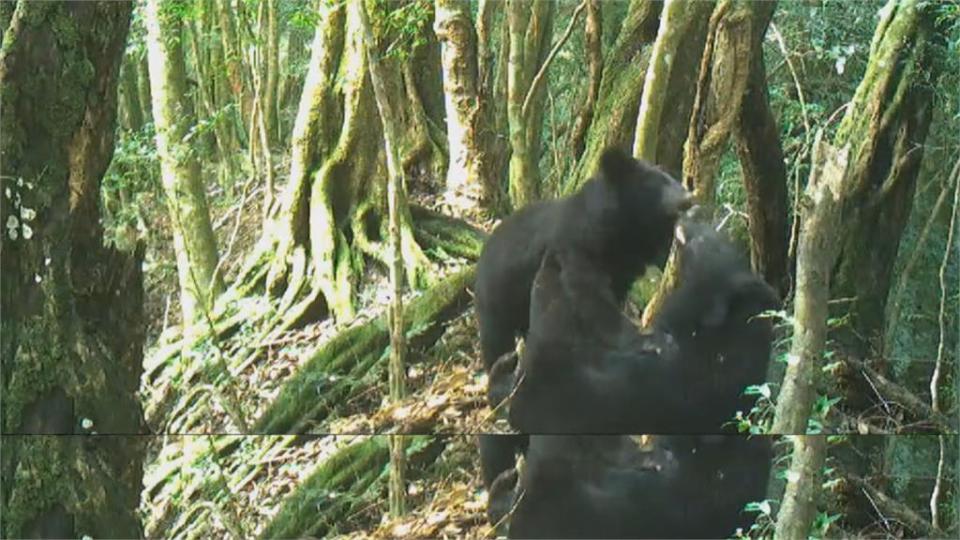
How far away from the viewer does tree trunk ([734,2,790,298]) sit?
115 inches

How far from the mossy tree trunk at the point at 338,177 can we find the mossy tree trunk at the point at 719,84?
57 cm

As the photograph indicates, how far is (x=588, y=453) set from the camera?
2.95 m

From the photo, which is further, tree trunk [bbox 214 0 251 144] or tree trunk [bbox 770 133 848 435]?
tree trunk [bbox 214 0 251 144]

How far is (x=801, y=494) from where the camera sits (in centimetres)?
258

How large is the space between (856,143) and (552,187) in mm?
709

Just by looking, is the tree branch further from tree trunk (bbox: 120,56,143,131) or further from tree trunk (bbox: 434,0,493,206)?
tree trunk (bbox: 120,56,143,131)

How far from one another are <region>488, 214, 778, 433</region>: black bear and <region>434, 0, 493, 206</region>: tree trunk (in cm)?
24

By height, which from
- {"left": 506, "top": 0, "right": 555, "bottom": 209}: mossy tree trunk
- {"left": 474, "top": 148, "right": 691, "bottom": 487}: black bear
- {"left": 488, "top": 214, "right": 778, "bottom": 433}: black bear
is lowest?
{"left": 488, "top": 214, "right": 778, "bottom": 433}: black bear

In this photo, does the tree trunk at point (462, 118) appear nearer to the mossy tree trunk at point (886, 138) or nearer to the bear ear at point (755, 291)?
the bear ear at point (755, 291)

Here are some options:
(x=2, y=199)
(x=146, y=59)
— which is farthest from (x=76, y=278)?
(x=146, y=59)

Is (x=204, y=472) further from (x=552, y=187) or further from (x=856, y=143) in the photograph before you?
(x=856, y=143)

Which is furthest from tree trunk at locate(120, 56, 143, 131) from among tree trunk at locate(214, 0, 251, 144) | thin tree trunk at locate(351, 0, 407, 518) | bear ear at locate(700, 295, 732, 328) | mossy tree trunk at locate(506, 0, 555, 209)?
bear ear at locate(700, 295, 732, 328)

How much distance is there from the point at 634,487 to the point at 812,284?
2.30 ft

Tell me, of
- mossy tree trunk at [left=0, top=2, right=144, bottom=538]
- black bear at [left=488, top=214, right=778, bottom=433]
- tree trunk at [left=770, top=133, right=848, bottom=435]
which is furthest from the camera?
mossy tree trunk at [left=0, top=2, right=144, bottom=538]
